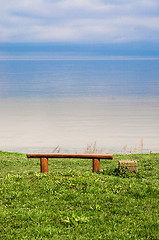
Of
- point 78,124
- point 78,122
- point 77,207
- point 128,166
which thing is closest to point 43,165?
point 128,166

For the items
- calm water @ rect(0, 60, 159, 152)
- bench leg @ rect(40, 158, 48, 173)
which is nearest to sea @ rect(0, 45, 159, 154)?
calm water @ rect(0, 60, 159, 152)

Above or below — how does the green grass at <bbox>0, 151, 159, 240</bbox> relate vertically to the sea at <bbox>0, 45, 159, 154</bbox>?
below

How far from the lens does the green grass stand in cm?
769

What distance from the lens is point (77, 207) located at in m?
9.01

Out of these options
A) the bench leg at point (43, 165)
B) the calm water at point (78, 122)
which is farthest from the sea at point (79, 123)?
the bench leg at point (43, 165)

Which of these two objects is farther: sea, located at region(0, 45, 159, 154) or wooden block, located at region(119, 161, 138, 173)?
sea, located at region(0, 45, 159, 154)

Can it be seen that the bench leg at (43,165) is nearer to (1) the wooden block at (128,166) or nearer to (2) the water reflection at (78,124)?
(1) the wooden block at (128,166)

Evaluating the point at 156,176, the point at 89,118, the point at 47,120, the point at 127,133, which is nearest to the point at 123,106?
the point at 89,118

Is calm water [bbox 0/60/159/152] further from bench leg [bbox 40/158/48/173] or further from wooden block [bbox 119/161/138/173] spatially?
bench leg [bbox 40/158/48/173]

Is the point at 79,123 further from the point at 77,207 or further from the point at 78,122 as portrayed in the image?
the point at 77,207

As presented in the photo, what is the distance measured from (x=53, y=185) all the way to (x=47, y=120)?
3892cm

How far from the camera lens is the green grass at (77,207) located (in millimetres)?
7688

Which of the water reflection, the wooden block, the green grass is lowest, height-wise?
the green grass

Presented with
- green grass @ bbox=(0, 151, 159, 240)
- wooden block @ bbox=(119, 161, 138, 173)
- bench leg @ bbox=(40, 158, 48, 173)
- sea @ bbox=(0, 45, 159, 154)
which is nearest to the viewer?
green grass @ bbox=(0, 151, 159, 240)
